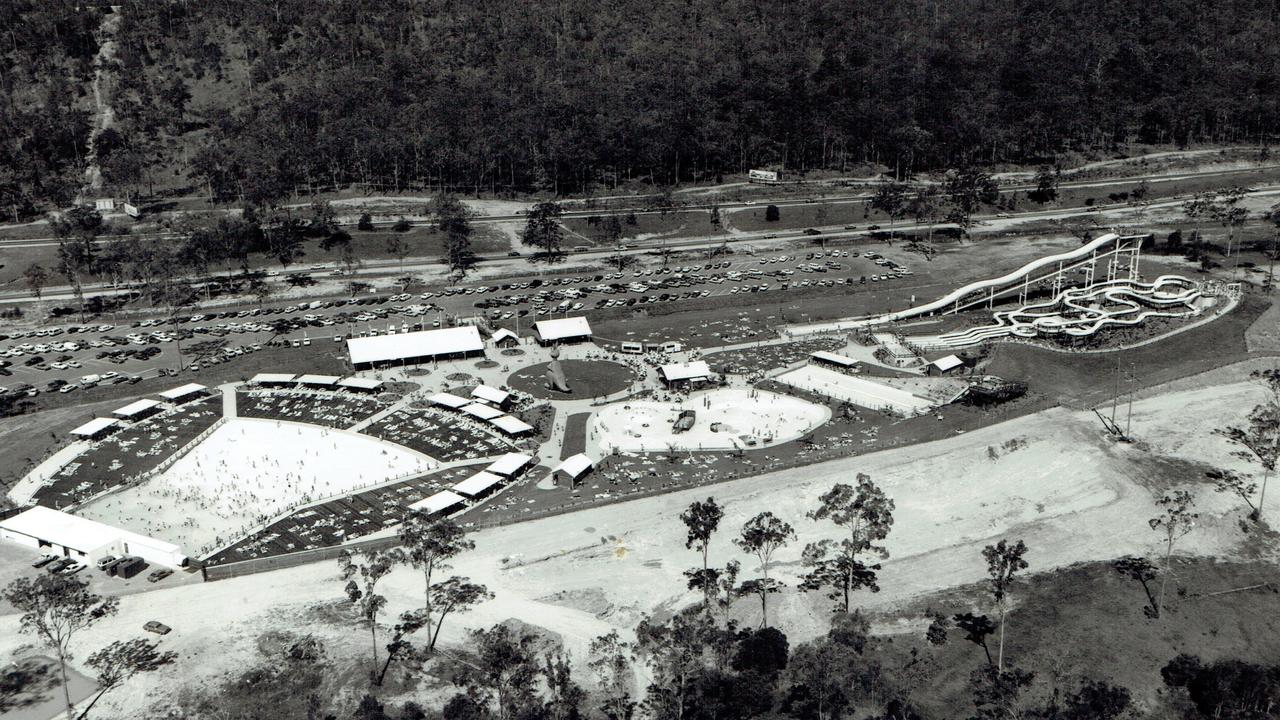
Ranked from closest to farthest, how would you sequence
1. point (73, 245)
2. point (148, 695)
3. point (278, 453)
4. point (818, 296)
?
1. point (148, 695)
2. point (278, 453)
3. point (818, 296)
4. point (73, 245)

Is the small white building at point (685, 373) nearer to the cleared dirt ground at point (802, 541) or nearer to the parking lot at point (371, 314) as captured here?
the cleared dirt ground at point (802, 541)

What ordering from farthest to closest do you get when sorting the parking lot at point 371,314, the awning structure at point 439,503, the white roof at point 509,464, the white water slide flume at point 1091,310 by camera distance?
the parking lot at point 371,314, the white water slide flume at point 1091,310, the white roof at point 509,464, the awning structure at point 439,503

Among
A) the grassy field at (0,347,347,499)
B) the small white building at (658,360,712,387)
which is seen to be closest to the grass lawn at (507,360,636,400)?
the small white building at (658,360,712,387)

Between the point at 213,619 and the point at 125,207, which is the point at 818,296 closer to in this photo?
the point at 213,619

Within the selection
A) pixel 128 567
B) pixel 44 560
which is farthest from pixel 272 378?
pixel 128 567

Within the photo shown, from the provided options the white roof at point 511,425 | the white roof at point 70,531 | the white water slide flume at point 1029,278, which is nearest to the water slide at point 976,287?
the white water slide flume at point 1029,278

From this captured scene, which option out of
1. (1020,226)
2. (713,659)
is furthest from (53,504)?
(1020,226)

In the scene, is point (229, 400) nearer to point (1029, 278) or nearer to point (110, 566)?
point (110, 566)
